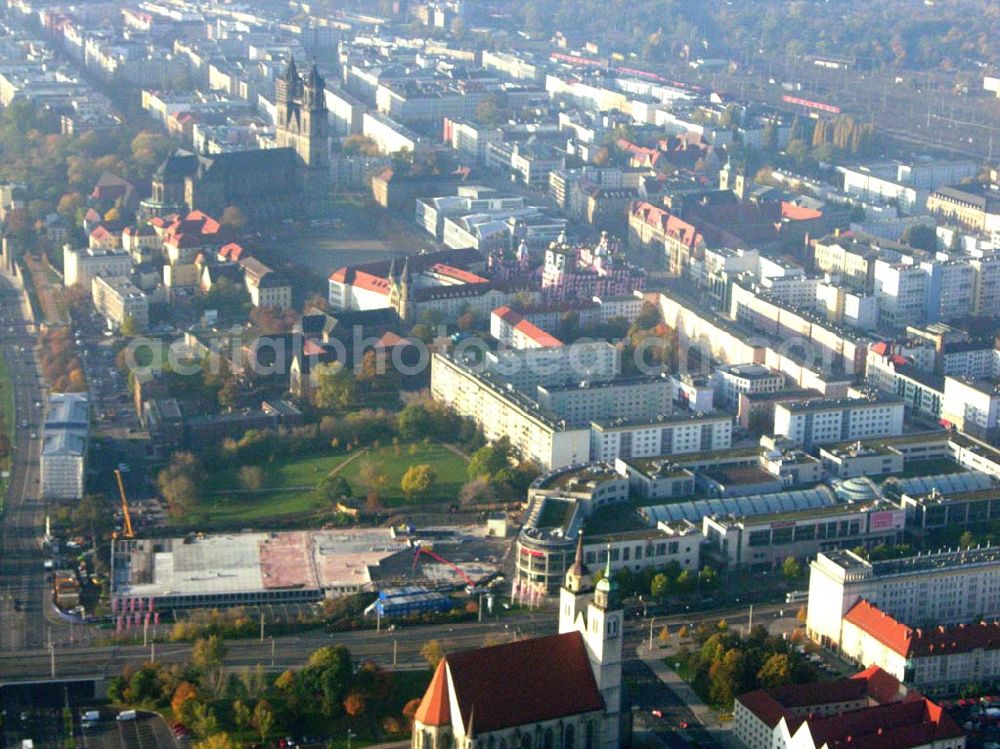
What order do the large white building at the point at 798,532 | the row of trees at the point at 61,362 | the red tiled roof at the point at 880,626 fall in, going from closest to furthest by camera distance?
the red tiled roof at the point at 880,626 < the large white building at the point at 798,532 < the row of trees at the point at 61,362

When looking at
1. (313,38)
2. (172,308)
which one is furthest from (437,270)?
(313,38)

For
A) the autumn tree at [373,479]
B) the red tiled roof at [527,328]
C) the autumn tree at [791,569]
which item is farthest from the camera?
the red tiled roof at [527,328]

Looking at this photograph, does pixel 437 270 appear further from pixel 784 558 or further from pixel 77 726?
pixel 77 726

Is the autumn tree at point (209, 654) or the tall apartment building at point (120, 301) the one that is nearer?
the autumn tree at point (209, 654)

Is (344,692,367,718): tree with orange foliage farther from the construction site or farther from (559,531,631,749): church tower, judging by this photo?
the construction site

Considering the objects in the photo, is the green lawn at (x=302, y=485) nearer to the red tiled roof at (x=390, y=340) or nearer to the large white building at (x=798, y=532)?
the red tiled roof at (x=390, y=340)

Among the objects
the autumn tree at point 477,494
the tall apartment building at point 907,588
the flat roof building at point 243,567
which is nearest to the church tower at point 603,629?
the tall apartment building at point 907,588

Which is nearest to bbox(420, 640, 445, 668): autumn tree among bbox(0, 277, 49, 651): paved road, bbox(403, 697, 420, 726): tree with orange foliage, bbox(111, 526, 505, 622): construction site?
bbox(403, 697, 420, 726): tree with orange foliage

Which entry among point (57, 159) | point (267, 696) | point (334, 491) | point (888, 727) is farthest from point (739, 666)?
point (57, 159)
